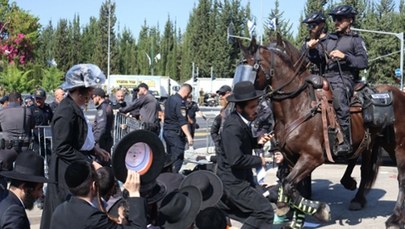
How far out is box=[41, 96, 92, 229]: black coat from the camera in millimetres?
5008

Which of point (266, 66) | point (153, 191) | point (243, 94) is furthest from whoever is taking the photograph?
point (266, 66)

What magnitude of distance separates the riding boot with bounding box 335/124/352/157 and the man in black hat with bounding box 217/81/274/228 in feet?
8.18

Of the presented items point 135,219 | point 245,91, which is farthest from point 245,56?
point 135,219

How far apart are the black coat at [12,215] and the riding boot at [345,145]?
510 centimetres

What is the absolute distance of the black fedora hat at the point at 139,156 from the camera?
416cm

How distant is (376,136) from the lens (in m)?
8.90

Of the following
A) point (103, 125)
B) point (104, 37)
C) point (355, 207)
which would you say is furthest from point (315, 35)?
point (104, 37)

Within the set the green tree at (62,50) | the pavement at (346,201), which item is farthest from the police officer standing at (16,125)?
the green tree at (62,50)

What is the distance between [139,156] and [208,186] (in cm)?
165

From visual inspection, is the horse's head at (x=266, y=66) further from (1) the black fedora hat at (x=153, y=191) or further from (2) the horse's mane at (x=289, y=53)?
(1) the black fedora hat at (x=153, y=191)

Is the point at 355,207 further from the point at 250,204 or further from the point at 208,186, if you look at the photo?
the point at 208,186

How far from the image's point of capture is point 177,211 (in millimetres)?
5074

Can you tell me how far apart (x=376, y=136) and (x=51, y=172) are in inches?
215

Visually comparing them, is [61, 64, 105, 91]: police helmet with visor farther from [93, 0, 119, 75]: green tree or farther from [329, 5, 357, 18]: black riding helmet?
[93, 0, 119, 75]: green tree
